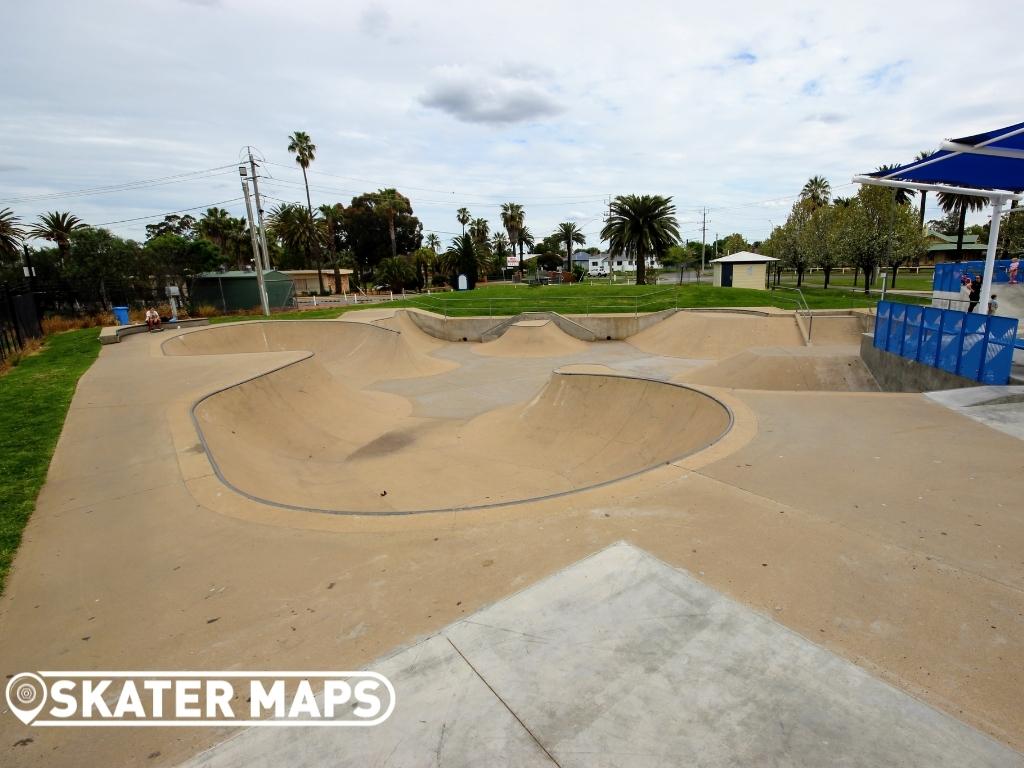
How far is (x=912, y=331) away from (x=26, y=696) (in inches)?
642

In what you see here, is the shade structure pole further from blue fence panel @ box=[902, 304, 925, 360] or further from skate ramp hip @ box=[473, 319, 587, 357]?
skate ramp hip @ box=[473, 319, 587, 357]

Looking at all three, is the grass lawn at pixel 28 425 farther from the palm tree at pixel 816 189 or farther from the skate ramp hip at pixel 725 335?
the palm tree at pixel 816 189

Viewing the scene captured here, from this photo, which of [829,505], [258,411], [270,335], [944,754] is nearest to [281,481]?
[258,411]

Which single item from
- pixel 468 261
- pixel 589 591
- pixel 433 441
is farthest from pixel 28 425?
pixel 468 261

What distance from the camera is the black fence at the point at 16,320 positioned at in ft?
53.3

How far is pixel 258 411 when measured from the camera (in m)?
11.5

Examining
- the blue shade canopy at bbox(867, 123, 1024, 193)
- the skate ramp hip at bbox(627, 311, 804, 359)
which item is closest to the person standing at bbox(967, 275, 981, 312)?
the blue shade canopy at bbox(867, 123, 1024, 193)

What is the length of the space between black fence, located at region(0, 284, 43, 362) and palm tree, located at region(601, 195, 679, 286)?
3816 cm

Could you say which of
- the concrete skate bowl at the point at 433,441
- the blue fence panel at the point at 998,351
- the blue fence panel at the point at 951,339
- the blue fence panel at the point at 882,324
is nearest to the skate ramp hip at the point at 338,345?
the concrete skate bowl at the point at 433,441

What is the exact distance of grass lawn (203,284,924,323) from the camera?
29891mm

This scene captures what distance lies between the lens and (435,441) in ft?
42.1

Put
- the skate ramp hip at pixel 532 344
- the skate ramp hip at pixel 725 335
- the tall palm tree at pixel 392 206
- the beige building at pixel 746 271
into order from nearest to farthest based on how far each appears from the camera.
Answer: the skate ramp hip at pixel 725 335, the skate ramp hip at pixel 532 344, the beige building at pixel 746 271, the tall palm tree at pixel 392 206

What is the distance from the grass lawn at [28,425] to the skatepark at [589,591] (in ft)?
0.67

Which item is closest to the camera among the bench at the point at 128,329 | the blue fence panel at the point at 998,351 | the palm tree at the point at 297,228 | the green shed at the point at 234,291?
the blue fence panel at the point at 998,351
